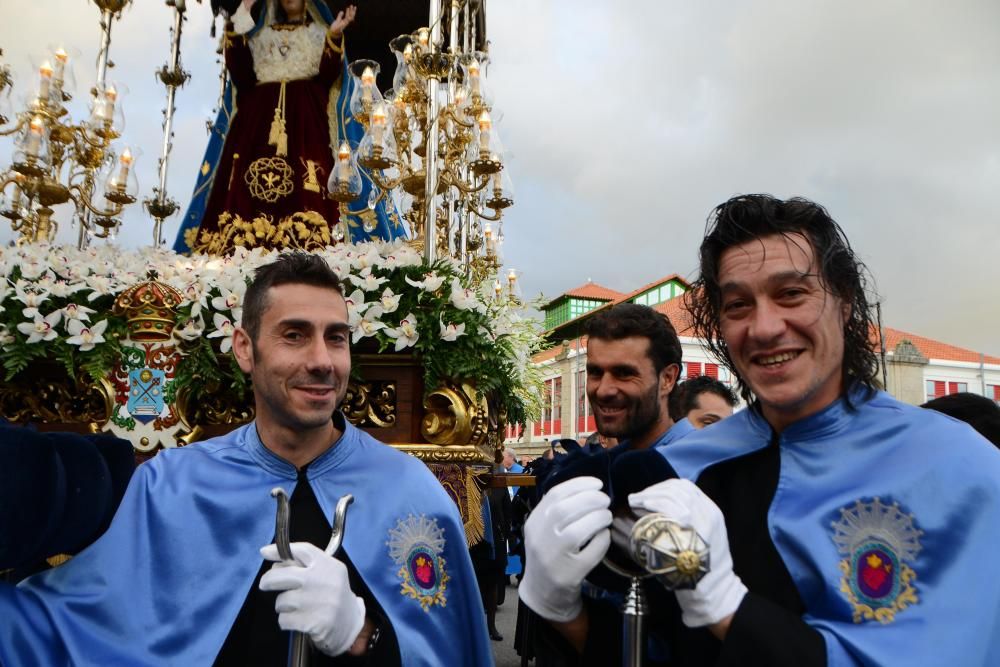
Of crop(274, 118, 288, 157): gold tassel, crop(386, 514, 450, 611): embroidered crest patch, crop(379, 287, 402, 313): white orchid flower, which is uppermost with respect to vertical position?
crop(274, 118, 288, 157): gold tassel

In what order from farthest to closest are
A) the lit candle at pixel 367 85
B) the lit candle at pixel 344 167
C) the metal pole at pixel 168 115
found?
the metal pole at pixel 168 115, the lit candle at pixel 367 85, the lit candle at pixel 344 167

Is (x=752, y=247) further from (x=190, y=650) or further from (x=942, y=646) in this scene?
(x=190, y=650)

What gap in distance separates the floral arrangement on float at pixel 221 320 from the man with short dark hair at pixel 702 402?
4.28 feet

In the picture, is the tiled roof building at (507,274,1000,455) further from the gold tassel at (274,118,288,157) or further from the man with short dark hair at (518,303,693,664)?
the man with short dark hair at (518,303,693,664)

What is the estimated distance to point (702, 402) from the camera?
16.0ft

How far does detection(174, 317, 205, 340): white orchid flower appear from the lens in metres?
4.12

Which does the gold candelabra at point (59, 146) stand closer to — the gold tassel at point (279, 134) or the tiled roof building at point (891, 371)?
the gold tassel at point (279, 134)

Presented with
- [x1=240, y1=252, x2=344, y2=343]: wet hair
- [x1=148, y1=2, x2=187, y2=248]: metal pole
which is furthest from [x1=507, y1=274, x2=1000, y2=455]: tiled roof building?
[x1=240, y1=252, x2=344, y2=343]: wet hair

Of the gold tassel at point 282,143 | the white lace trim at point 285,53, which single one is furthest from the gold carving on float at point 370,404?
the white lace trim at point 285,53

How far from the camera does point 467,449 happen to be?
13.5 ft

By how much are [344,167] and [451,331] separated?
2.06 m

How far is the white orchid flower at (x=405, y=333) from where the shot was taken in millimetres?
4012

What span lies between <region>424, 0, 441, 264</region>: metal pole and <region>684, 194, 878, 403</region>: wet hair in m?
2.98

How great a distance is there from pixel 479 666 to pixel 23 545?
57.4 inches
